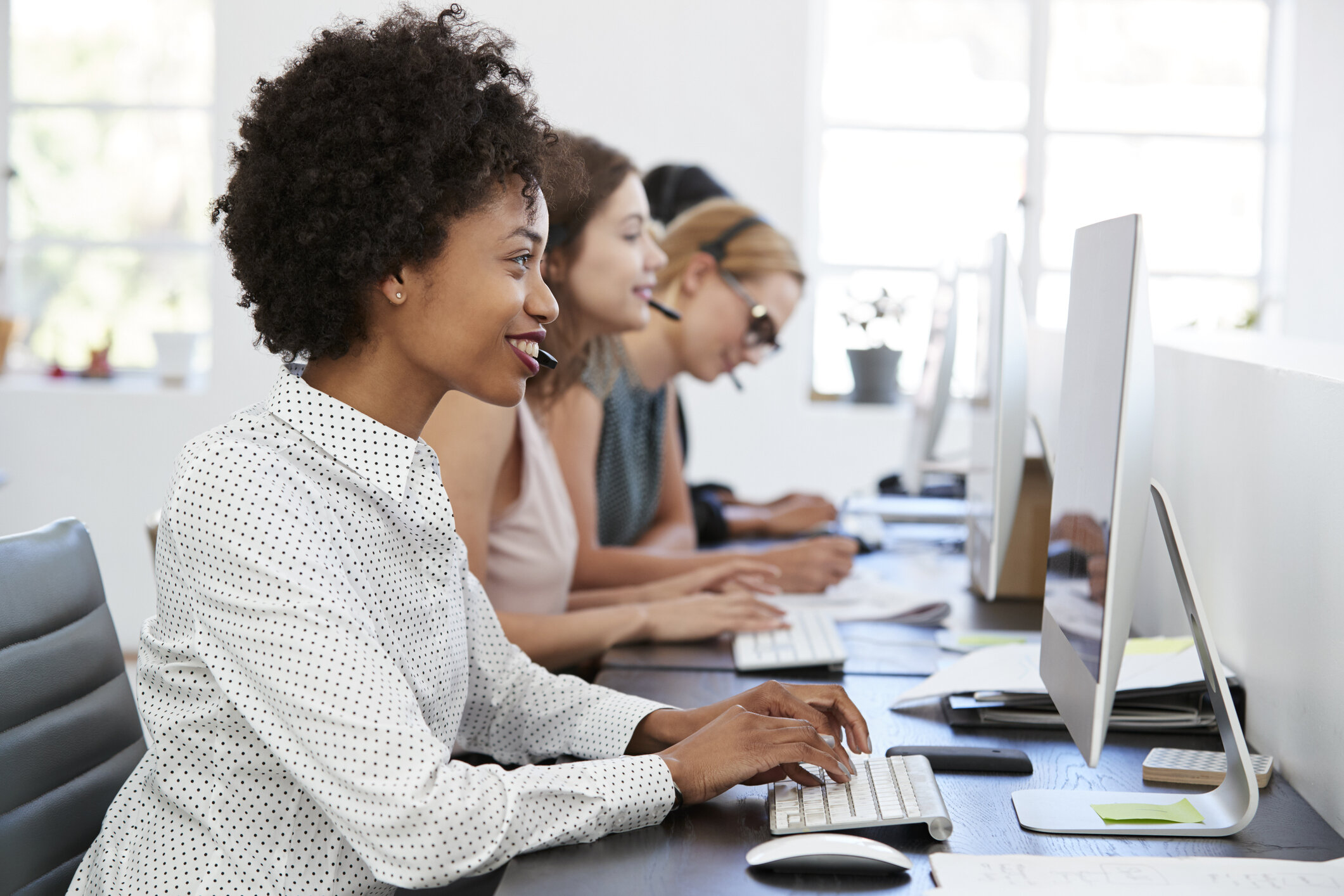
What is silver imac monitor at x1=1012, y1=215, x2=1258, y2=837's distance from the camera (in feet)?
2.71

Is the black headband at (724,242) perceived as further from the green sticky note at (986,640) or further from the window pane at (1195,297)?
the window pane at (1195,297)

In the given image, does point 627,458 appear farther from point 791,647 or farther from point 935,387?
point 791,647

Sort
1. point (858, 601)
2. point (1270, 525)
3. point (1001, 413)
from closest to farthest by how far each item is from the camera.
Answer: point (1270, 525), point (1001, 413), point (858, 601)

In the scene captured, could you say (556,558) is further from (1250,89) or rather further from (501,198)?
(1250,89)

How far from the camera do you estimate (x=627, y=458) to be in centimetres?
245

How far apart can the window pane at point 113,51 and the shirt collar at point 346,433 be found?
359 centimetres

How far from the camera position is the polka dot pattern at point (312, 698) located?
833 millimetres

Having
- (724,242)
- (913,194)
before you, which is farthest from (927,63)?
(724,242)

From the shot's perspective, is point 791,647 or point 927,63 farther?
point 927,63

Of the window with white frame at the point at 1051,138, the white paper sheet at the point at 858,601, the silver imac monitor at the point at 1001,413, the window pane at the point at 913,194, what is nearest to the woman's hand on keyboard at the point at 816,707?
the silver imac monitor at the point at 1001,413

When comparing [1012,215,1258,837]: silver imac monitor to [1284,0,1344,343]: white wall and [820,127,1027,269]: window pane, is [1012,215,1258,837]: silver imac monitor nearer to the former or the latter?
[820,127,1027,269]: window pane

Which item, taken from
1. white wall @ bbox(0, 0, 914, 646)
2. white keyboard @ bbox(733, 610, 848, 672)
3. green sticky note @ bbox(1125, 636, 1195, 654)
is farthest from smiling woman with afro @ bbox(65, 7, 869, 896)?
white wall @ bbox(0, 0, 914, 646)

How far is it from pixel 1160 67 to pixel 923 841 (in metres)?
3.90

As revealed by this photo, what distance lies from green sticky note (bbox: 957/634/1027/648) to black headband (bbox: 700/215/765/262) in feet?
3.55
